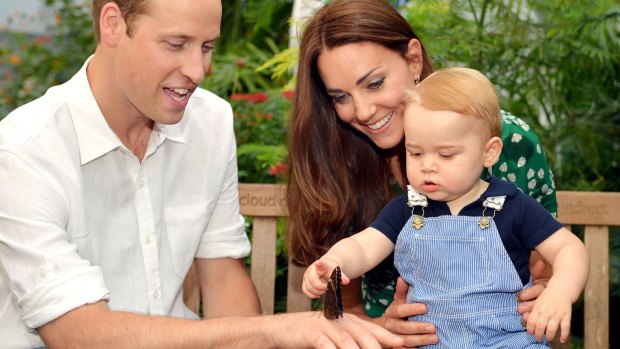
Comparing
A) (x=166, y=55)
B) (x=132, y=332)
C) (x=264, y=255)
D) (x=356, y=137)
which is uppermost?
(x=166, y=55)

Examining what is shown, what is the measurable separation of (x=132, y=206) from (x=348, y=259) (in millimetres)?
847

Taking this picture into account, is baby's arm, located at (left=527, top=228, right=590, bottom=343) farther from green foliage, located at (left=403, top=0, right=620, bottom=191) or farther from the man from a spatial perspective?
green foliage, located at (left=403, top=0, right=620, bottom=191)

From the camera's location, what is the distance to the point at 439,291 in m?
2.91

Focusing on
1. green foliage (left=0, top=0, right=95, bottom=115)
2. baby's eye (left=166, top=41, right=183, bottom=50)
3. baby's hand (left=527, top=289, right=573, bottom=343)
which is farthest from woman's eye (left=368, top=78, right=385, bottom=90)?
green foliage (left=0, top=0, right=95, bottom=115)

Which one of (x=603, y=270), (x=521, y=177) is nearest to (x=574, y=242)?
(x=521, y=177)

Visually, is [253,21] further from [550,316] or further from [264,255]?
[550,316]

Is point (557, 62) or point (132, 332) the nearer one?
point (132, 332)

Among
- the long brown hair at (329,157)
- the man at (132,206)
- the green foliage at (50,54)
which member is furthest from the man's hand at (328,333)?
the green foliage at (50,54)

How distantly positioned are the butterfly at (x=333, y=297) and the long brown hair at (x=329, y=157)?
0.89 m

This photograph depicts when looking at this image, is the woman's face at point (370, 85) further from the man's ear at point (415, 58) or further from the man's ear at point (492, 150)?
the man's ear at point (492, 150)

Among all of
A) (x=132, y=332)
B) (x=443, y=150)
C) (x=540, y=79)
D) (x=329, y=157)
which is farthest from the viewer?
(x=540, y=79)

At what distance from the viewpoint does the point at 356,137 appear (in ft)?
12.3

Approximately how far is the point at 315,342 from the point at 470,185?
0.64 metres

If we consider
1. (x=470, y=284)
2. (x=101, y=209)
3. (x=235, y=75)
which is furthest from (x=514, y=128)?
(x=235, y=75)
